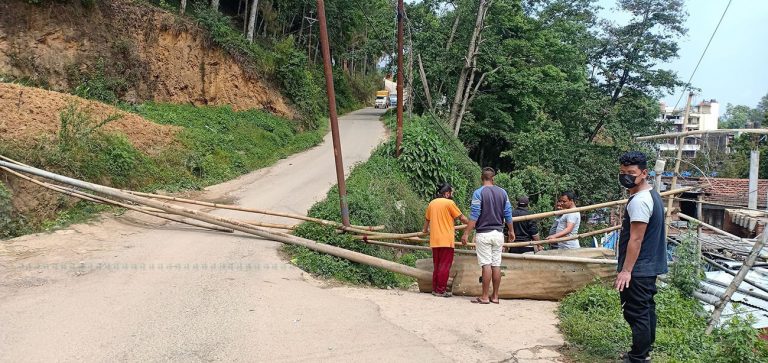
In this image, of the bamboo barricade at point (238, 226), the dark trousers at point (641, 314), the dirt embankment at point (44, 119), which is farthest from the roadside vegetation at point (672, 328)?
the dirt embankment at point (44, 119)

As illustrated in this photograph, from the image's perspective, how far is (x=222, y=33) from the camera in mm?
23719

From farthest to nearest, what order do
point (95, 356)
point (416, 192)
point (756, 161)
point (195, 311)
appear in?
point (416, 192) → point (756, 161) → point (195, 311) → point (95, 356)

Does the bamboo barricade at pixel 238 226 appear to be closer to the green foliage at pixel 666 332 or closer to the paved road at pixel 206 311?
the paved road at pixel 206 311

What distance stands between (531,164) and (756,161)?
18079 mm

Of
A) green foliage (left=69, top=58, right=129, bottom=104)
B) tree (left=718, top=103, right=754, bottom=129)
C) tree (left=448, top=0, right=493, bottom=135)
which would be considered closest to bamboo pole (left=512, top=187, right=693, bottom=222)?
green foliage (left=69, top=58, right=129, bottom=104)

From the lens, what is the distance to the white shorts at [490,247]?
267 inches

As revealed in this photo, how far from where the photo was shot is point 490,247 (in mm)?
6852

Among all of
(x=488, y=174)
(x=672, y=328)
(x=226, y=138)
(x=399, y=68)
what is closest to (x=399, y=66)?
(x=399, y=68)

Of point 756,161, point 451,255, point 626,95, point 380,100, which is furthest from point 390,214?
point 380,100

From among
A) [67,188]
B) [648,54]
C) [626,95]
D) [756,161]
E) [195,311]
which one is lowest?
[195,311]

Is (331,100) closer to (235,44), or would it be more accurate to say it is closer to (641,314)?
(641,314)

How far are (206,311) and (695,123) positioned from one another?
6157 cm

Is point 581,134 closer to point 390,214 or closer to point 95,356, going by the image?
point 390,214

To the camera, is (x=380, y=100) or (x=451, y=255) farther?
(x=380, y=100)
